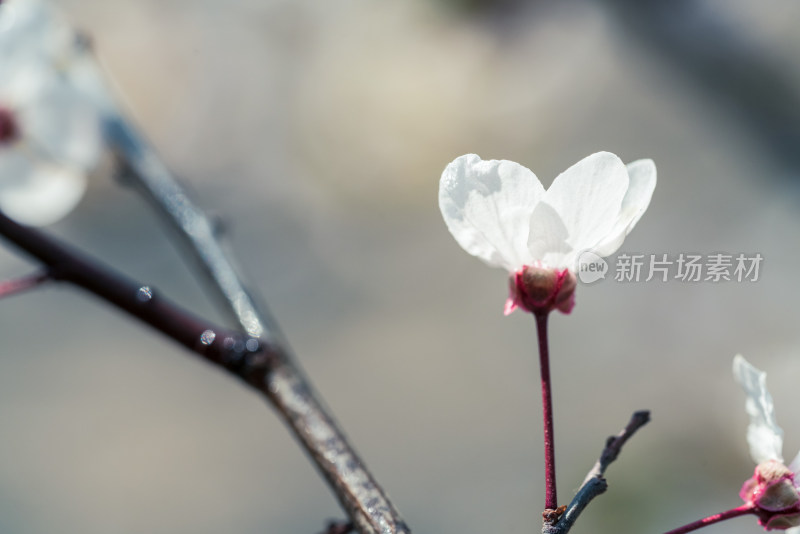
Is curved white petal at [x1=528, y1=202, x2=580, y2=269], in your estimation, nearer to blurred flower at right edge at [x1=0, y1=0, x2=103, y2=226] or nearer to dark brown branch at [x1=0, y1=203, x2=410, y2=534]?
dark brown branch at [x1=0, y1=203, x2=410, y2=534]

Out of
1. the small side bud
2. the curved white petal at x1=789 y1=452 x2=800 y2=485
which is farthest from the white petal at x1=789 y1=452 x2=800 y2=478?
the small side bud

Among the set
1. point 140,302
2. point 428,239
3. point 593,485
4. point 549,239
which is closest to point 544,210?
point 549,239

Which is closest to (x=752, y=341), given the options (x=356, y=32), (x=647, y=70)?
(x=647, y=70)

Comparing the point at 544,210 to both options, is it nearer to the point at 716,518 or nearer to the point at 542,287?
the point at 542,287

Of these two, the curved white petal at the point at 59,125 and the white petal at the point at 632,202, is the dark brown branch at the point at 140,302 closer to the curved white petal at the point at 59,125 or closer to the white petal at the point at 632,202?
the curved white petal at the point at 59,125

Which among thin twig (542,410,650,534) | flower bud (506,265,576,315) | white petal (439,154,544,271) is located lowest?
thin twig (542,410,650,534)
